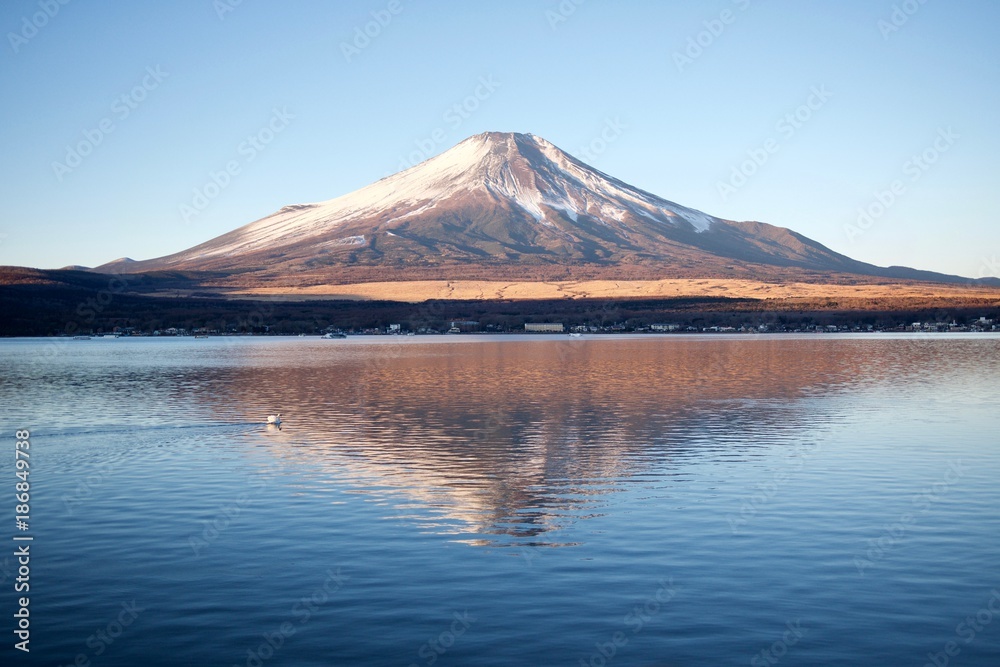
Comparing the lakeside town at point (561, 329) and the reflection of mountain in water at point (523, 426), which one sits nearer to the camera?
the reflection of mountain in water at point (523, 426)

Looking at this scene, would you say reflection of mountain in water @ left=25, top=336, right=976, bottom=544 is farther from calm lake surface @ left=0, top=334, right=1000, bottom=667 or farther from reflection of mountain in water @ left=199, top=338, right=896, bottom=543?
calm lake surface @ left=0, top=334, right=1000, bottom=667

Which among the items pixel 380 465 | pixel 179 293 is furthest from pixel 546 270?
pixel 380 465

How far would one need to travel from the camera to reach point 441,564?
14062 millimetres

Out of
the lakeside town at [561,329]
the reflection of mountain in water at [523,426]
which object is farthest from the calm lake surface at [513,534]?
the lakeside town at [561,329]

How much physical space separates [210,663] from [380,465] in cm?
1207

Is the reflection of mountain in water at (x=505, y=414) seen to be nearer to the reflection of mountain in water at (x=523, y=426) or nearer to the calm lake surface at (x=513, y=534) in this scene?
the reflection of mountain in water at (x=523, y=426)

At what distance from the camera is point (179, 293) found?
175m

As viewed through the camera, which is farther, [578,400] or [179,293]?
[179,293]

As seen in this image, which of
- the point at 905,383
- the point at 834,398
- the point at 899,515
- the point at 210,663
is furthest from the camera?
the point at 905,383

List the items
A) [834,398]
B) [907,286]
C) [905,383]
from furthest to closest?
1. [907,286]
2. [905,383]
3. [834,398]

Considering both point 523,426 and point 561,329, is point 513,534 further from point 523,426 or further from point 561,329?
point 561,329

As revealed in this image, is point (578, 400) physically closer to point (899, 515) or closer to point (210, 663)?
point (899, 515)

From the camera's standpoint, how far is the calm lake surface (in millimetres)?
11195

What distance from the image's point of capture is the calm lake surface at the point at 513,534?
11195mm
